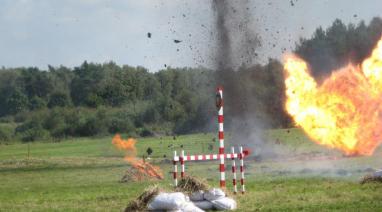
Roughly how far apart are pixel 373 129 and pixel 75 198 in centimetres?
1455

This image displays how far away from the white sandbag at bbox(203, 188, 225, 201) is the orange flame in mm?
14456

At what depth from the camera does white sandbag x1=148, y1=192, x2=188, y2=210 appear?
1733cm

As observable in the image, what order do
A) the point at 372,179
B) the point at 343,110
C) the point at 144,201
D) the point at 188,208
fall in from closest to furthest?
the point at 188,208, the point at 144,201, the point at 372,179, the point at 343,110

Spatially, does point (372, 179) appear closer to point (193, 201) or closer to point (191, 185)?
point (191, 185)

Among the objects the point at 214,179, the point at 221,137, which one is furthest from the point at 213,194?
the point at 214,179

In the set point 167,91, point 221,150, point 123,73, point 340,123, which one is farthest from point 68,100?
point 221,150

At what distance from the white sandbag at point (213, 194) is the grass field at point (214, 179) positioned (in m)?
0.67

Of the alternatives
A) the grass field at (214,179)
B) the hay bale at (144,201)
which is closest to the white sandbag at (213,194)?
the grass field at (214,179)

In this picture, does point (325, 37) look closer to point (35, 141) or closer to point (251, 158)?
point (251, 158)

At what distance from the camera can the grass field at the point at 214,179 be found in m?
20.2

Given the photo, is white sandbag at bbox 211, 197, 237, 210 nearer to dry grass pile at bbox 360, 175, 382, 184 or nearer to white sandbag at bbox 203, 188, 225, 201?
white sandbag at bbox 203, 188, 225, 201

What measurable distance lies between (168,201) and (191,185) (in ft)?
6.09

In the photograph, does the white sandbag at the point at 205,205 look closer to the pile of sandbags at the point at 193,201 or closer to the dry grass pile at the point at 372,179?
the pile of sandbags at the point at 193,201

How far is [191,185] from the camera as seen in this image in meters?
19.1
